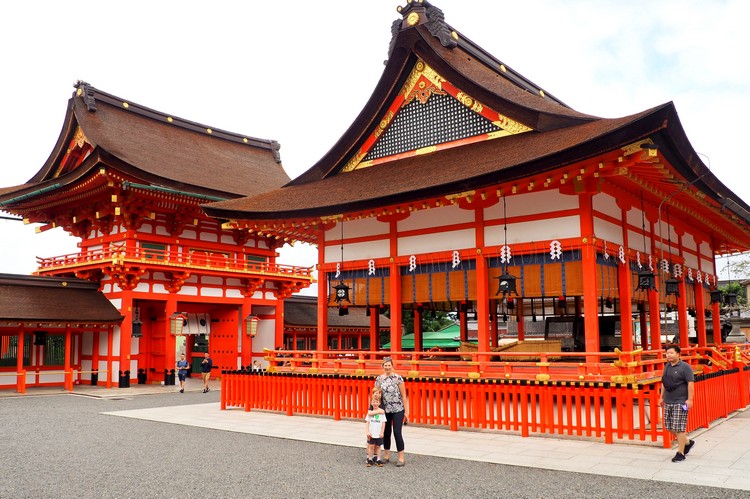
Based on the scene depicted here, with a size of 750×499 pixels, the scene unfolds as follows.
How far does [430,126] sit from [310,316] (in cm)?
1953

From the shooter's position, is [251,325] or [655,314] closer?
[655,314]

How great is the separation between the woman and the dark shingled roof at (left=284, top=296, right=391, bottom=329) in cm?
2396

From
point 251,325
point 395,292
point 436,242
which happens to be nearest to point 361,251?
point 395,292

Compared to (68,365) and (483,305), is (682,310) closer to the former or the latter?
(483,305)

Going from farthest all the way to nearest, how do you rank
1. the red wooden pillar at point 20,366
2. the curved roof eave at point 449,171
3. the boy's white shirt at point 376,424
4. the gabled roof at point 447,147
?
the red wooden pillar at point 20,366, the gabled roof at point 447,147, the curved roof eave at point 449,171, the boy's white shirt at point 376,424

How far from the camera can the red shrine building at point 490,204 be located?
13.3m

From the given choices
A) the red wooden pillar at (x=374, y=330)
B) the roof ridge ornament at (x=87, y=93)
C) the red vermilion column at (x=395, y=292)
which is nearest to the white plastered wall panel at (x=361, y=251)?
the red vermilion column at (x=395, y=292)

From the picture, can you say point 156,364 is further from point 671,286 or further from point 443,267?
point 671,286

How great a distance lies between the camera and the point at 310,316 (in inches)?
1387

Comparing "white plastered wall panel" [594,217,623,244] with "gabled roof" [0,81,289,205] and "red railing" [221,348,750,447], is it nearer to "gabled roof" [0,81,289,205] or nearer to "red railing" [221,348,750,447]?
"red railing" [221,348,750,447]

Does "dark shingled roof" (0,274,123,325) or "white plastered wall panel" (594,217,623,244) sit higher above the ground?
"white plastered wall panel" (594,217,623,244)

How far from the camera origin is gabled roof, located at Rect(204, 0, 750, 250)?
1300 centimetres

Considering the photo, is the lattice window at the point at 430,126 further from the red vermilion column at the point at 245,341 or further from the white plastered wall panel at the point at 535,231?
the red vermilion column at the point at 245,341

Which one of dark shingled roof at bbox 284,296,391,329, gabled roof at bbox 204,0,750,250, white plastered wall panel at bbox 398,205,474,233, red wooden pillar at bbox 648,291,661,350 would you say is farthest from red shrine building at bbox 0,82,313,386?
red wooden pillar at bbox 648,291,661,350
